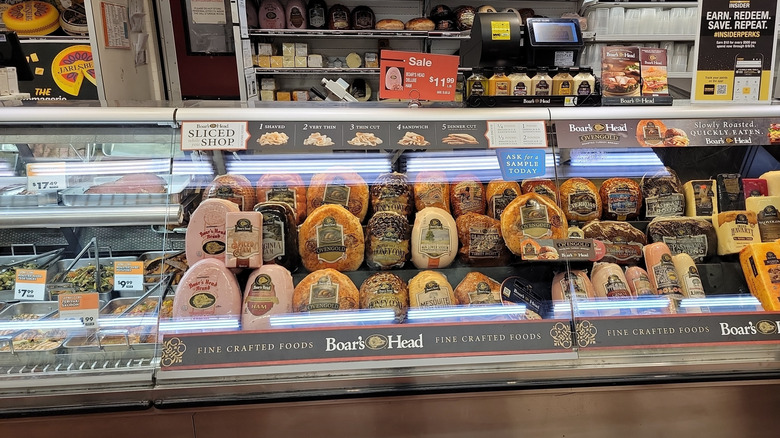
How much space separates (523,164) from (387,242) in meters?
0.56

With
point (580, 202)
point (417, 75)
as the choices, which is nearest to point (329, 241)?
point (417, 75)

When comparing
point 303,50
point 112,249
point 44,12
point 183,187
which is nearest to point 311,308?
point 183,187

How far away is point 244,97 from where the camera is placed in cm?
473

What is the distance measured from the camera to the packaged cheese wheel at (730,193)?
A: 6.73 feet

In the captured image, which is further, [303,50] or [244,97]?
[303,50]

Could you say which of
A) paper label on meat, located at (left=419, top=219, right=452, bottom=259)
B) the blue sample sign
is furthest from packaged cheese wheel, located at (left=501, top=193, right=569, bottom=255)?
paper label on meat, located at (left=419, top=219, right=452, bottom=259)

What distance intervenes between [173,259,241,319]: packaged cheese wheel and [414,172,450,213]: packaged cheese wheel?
0.77m

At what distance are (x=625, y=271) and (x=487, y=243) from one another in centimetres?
53

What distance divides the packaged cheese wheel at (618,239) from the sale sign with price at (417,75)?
2.56ft

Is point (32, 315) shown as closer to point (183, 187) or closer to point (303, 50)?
point (183, 187)

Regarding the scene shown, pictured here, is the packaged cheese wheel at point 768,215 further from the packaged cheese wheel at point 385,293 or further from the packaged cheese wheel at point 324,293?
the packaged cheese wheel at point 324,293

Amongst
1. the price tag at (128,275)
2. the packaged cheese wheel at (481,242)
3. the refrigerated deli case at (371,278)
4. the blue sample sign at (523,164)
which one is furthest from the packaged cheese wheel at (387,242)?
the price tag at (128,275)

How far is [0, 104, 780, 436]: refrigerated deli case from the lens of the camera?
1506mm

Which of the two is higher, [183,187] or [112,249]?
[183,187]
